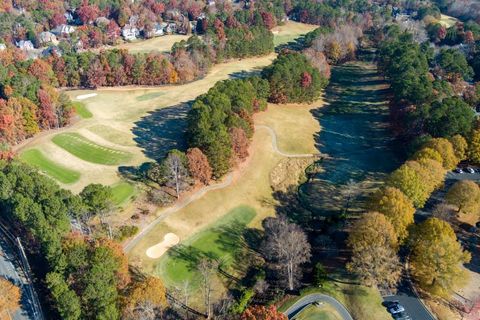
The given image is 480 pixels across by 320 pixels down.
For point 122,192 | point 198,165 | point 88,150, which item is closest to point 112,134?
point 88,150

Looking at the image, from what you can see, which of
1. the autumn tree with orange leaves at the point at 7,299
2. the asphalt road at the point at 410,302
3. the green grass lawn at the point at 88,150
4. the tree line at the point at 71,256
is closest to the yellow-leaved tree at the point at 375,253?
the asphalt road at the point at 410,302

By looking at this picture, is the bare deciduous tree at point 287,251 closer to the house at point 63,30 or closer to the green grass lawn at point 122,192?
the green grass lawn at point 122,192

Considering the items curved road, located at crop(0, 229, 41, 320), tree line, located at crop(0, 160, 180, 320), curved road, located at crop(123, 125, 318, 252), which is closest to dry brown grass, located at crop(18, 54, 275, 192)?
tree line, located at crop(0, 160, 180, 320)

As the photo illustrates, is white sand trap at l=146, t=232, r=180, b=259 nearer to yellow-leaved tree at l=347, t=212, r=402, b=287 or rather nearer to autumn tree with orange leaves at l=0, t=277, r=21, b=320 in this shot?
autumn tree with orange leaves at l=0, t=277, r=21, b=320

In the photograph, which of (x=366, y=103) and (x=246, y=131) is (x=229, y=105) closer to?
(x=246, y=131)

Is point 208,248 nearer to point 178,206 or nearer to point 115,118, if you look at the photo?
point 178,206

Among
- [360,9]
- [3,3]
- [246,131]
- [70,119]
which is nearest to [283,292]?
[246,131]
